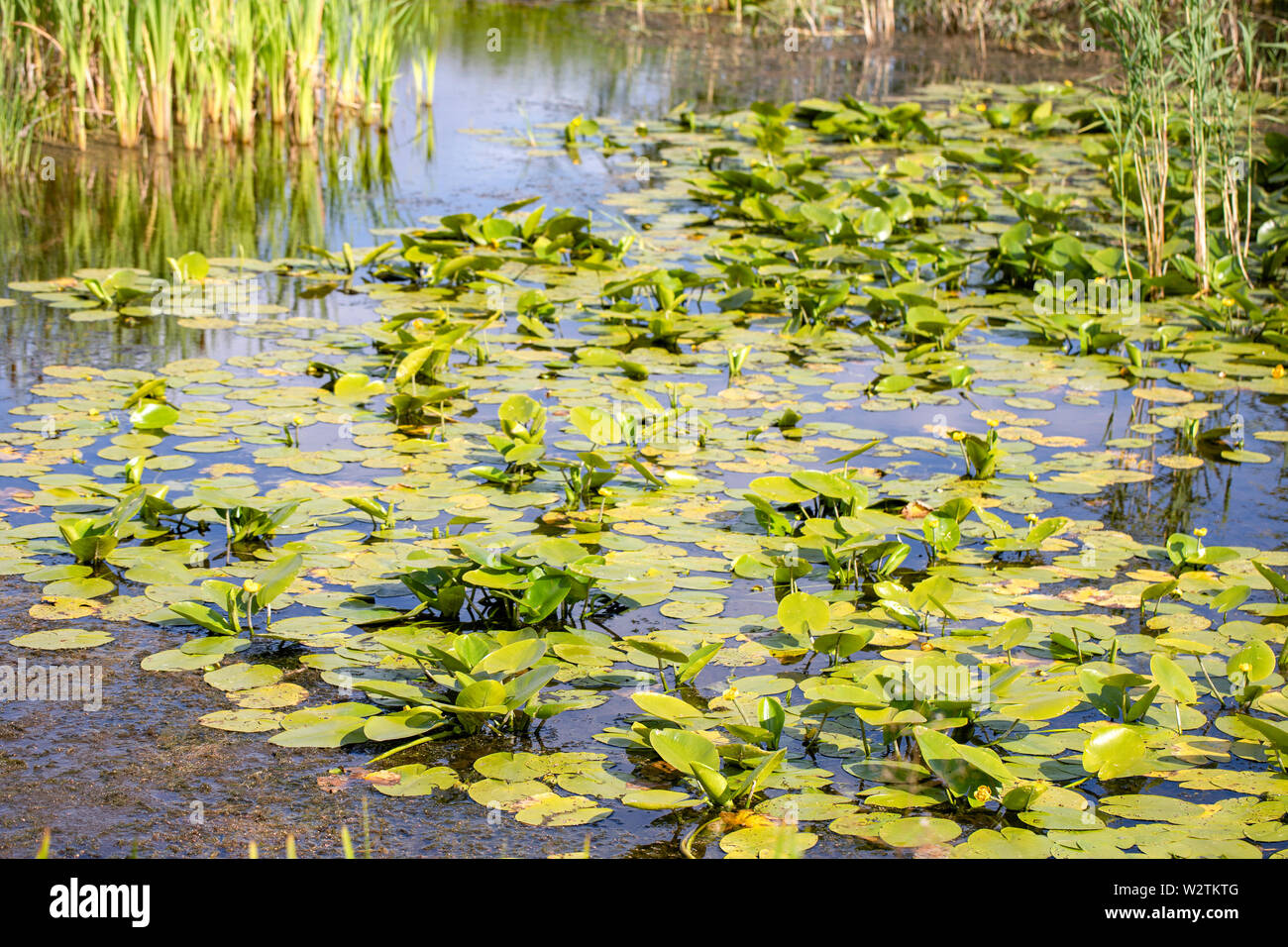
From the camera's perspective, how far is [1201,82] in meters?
5.01

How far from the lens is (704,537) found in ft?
10.6

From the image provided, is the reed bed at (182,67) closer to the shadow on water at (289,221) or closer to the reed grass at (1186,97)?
the shadow on water at (289,221)

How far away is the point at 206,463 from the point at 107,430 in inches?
14.7

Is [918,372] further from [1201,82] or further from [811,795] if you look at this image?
[811,795]

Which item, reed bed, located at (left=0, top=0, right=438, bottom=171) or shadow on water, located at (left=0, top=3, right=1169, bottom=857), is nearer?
shadow on water, located at (left=0, top=3, right=1169, bottom=857)

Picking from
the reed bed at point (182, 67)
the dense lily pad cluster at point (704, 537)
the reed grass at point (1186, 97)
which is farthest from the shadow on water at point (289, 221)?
the reed grass at point (1186, 97)

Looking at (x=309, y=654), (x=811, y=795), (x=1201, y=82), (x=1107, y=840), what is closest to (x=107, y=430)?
(x=309, y=654)

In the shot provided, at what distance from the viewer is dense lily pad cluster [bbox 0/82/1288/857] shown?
225 centimetres

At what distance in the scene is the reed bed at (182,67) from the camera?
641cm

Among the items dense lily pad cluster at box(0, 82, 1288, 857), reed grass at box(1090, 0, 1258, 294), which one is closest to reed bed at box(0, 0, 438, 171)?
dense lily pad cluster at box(0, 82, 1288, 857)

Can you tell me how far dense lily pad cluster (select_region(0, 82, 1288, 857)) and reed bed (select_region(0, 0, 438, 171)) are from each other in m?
2.00

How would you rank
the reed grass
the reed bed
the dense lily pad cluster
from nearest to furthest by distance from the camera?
the dense lily pad cluster < the reed grass < the reed bed

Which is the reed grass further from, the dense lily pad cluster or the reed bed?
the reed bed
